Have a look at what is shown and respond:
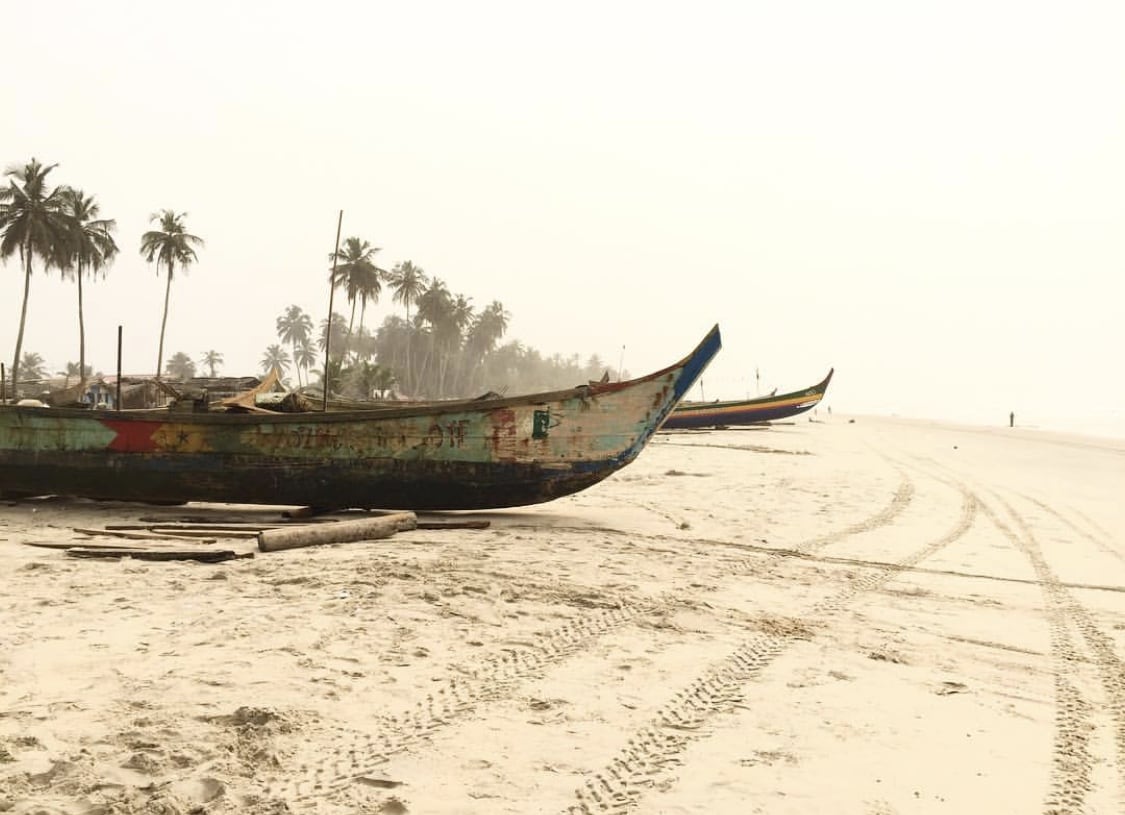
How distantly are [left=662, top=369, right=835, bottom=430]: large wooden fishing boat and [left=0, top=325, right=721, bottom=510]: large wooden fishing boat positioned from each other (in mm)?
20306

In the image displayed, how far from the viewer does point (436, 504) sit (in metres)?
8.38

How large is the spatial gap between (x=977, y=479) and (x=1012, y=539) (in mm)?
7045

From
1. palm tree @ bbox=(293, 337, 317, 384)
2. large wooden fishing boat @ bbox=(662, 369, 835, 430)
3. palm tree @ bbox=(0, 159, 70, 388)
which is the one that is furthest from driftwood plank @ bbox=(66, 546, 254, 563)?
palm tree @ bbox=(293, 337, 317, 384)

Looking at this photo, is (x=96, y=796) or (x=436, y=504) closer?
(x=96, y=796)

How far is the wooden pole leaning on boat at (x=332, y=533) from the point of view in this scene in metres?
6.18

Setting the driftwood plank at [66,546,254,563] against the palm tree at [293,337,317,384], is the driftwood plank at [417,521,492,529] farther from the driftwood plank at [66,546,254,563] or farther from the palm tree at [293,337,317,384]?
the palm tree at [293,337,317,384]

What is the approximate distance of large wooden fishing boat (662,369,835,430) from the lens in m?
30.6

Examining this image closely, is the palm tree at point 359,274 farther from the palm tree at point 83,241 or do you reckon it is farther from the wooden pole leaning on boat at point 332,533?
the wooden pole leaning on boat at point 332,533

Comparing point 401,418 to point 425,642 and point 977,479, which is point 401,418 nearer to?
point 425,642

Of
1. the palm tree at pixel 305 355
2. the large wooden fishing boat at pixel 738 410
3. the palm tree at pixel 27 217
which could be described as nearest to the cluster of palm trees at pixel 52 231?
the palm tree at pixel 27 217

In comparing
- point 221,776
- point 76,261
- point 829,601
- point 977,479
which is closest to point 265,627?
point 221,776

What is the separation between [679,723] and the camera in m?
3.12

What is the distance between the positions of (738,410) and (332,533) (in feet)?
90.9

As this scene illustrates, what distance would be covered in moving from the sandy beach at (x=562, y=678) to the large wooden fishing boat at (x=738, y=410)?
2272cm
